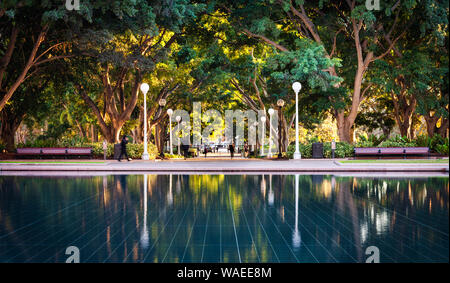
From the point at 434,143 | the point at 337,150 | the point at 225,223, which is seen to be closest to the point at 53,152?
the point at 337,150

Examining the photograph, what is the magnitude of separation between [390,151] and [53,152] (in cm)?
2258

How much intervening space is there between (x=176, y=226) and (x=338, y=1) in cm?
2737

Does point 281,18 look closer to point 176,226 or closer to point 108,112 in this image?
point 108,112

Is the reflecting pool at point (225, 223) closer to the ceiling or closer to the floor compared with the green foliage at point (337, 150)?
closer to the floor

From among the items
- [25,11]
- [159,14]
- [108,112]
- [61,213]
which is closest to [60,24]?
[25,11]

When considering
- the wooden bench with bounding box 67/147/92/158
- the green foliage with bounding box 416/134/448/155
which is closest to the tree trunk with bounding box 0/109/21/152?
the wooden bench with bounding box 67/147/92/158

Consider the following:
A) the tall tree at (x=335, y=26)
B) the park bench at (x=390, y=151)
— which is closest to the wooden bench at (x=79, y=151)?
the tall tree at (x=335, y=26)

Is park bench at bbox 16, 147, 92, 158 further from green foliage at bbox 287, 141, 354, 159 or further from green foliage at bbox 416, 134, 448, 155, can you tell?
green foliage at bbox 416, 134, 448, 155

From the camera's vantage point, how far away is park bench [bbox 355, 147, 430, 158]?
91.6ft

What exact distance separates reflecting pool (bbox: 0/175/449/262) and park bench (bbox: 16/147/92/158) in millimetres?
17355

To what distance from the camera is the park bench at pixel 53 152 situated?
102 ft

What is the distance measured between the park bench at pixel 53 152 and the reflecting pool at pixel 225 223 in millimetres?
17355

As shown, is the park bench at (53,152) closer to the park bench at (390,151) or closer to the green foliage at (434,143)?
the park bench at (390,151)

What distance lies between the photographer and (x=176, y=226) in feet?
25.9
